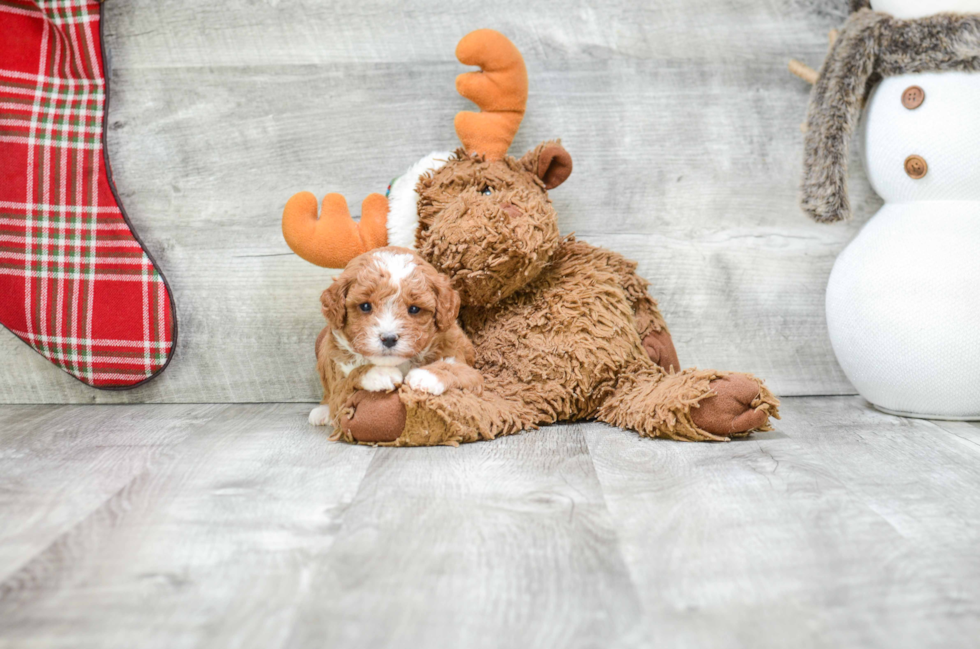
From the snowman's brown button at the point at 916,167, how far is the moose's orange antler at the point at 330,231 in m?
0.79

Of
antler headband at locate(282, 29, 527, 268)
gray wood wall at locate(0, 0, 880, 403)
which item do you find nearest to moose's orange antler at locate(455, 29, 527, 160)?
antler headband at locate(282, 29, 527, 268)

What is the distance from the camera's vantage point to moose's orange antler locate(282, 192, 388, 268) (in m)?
1.14

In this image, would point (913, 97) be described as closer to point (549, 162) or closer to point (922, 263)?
point (922, 263)

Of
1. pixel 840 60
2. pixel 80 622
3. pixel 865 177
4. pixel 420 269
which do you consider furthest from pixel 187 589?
pixel 865 177

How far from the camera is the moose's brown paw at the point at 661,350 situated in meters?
1.23

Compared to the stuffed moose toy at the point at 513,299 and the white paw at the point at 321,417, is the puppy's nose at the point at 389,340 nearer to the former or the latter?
the stuffed moose toy at the point at 513,299

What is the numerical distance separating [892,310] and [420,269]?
699 mm

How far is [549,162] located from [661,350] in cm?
35

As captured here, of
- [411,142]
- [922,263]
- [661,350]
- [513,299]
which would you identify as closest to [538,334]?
[513,299]

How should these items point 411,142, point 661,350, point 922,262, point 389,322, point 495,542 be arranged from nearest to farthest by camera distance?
point 495,542 → point 389,322 → point 922,262 → point 661,350 → point 411,142

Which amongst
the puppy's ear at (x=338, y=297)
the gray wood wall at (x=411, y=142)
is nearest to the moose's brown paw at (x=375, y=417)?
the puppy's ear at (x=338, y=297)

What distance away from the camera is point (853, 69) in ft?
3.84

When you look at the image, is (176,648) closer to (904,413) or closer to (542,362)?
(542,362)

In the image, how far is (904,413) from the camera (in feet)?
3.96
